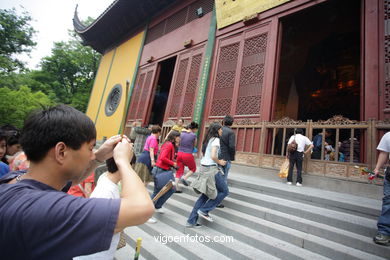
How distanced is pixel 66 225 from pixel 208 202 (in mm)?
2538

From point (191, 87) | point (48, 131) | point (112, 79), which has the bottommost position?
point (48, 131)

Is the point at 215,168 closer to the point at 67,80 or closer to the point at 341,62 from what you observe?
the point at 341,62

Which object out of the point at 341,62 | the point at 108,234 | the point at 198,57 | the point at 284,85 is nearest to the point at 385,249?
the point at 108,234

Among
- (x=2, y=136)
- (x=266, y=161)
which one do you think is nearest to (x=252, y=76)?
(x=266, y=161)

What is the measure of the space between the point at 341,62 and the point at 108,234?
457 inches

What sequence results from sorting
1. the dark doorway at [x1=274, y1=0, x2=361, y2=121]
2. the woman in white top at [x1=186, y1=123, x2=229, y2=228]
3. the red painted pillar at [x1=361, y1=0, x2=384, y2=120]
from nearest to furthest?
the woman in white top at [x1=186, y1=123, x2=229, y2=228]
the red painted pillar at [x1=361, y1=0, x2=384, y2=120]
the dark doorway at [x1=274, y1=0, x2=361, y2=121]

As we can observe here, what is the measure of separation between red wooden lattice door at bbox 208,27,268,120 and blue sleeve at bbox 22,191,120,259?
5.66 m

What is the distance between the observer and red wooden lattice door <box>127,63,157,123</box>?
10344 mm

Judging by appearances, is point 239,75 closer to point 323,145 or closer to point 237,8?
point 237,8

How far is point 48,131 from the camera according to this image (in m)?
0.74

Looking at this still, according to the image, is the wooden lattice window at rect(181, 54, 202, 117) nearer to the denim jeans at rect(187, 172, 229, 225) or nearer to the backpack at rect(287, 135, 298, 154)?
the backpack at rect(287, 135, 298, 154)

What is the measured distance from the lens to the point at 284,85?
9539 mm

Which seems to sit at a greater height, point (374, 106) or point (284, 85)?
point (284, 85)

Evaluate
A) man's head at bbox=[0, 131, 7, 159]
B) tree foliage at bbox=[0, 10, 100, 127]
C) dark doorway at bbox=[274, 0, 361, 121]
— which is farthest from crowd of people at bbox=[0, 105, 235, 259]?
tree foliage at bbox=[0, 10, 100, 127]
